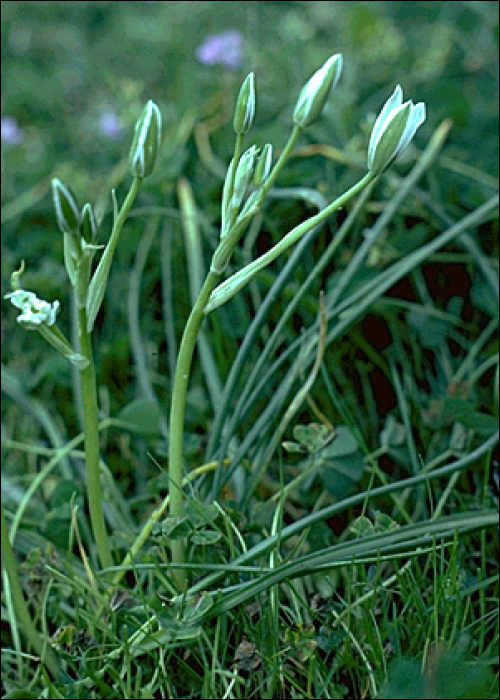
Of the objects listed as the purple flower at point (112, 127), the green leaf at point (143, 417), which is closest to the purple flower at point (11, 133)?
the purple flower at point (112, 127)

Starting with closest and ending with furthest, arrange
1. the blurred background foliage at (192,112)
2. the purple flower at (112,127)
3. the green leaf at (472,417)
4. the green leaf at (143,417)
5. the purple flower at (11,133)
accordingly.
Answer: the green leaf at (472,417), the green leaf at (143,417), the blurred background foliage at (192,112), the purple flower at (11,133), the purple flower at (112,127)

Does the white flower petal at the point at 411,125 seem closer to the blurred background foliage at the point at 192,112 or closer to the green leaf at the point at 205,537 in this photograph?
the green leaf at the point at 205,537

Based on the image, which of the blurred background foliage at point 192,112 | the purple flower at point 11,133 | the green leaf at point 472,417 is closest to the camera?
the green leaf at point 472,417

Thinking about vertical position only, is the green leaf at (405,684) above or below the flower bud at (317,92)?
below

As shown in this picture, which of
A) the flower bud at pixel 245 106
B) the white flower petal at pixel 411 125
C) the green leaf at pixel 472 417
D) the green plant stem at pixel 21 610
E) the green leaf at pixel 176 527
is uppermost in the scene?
the flower bud at pixel 245 106

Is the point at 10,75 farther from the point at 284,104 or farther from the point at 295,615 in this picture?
the point at 295,615

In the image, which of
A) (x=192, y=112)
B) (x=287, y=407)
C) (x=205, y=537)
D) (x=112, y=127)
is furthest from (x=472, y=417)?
(x=112, y=127)

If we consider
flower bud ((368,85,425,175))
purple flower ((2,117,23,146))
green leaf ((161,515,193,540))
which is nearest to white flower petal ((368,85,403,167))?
flower bud ((368,85,425,175))
